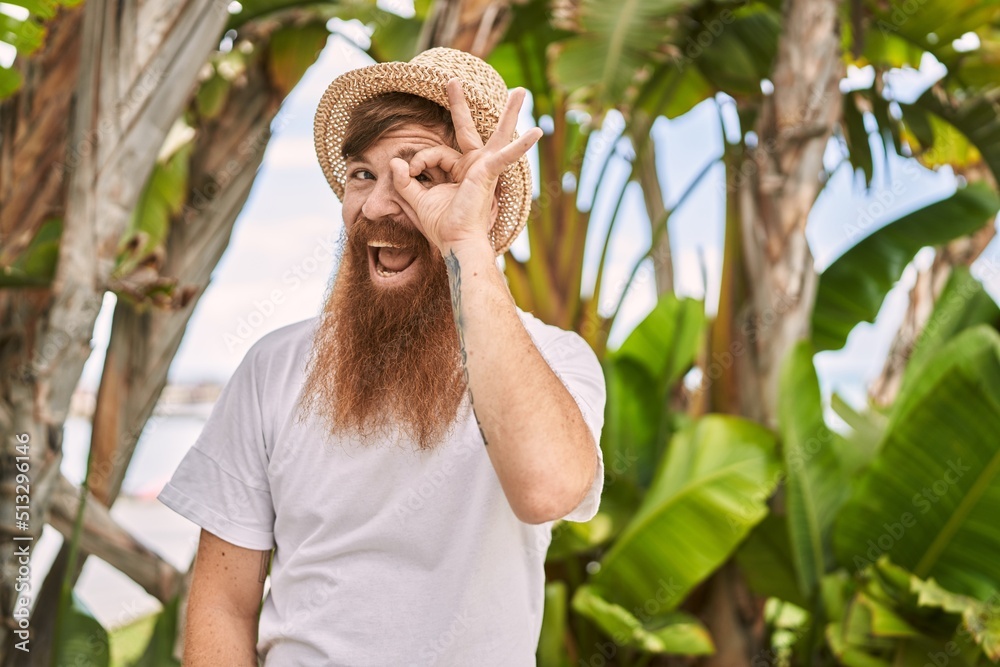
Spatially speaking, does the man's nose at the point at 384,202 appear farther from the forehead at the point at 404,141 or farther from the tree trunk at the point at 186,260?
the tree trunk at the point at 186,260

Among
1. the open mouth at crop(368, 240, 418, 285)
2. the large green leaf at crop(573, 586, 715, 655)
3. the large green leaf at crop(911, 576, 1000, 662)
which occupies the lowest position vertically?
the large green leaf at crop(573, 586, 715, 655)

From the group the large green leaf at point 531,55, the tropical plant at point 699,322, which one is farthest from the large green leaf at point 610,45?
the large green leaf at point 531,55

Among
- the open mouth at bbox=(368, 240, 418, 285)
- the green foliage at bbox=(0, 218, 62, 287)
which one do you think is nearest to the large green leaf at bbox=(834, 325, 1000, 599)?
the open mouth at bbox=(368, 240, 418, 285)

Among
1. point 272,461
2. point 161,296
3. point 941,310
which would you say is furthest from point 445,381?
point 941,310

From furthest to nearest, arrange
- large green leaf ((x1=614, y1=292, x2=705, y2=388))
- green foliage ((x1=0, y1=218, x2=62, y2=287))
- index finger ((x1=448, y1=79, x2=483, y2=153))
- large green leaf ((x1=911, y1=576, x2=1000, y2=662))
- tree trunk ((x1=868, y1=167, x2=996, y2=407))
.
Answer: tree trunk ((x1=868, y1=167, x2=996, y2=407)) < large green leaf ((x1=614, y1=292, x2=705, y2=388)) < large green leaf ((x1=911, y1=576, x2=1000, y2=662)) < green foliage ((x1=0, y1=218, x2=62, y2=287)) < index finger ((x1=448, y1=79, x2=483, y2=153))

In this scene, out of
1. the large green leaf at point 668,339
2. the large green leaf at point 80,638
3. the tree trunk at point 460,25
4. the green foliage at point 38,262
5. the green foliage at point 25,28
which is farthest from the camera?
the large green leaf at point 668,339

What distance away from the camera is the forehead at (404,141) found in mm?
1389

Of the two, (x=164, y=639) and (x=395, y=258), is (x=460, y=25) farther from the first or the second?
(x=164, y=639)

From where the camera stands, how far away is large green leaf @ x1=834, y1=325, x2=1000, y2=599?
116 inches

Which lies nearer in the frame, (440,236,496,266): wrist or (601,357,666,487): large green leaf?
(440,236,496,266): wrist

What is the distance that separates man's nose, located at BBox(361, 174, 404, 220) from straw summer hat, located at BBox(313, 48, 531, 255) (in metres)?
0.17

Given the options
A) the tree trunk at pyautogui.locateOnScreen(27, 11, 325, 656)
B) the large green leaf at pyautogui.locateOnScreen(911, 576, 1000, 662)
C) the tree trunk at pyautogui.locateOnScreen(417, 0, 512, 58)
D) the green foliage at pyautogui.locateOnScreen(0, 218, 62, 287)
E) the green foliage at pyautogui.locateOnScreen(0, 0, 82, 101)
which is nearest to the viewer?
the green foliage at pyautogui.locateOnScreen(0, 0, 82, 101)

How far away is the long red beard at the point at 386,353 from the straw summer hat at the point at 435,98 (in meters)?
0.22

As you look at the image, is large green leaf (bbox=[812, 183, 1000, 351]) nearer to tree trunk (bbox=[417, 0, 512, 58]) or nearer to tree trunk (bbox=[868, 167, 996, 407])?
tree trunk (bbox=[868, 167, 996, 407])
